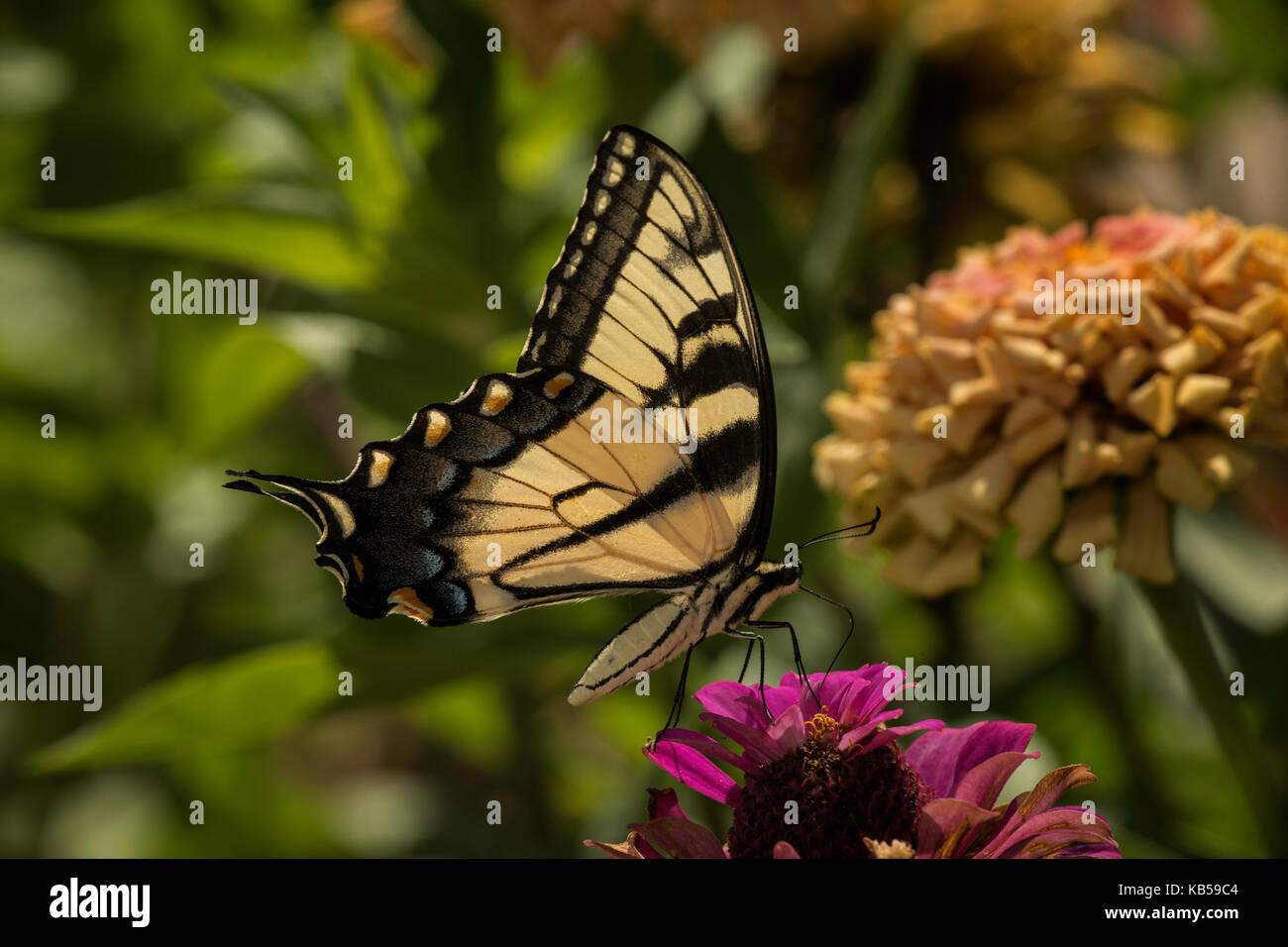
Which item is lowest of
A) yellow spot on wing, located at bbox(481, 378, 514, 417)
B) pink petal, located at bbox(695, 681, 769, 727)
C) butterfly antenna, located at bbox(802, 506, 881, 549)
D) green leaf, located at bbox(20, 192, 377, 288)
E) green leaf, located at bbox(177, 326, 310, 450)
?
pink petal, located at bbox(695, 681, 769, 727)

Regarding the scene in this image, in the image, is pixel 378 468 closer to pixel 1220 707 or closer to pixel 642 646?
pixel 642 646

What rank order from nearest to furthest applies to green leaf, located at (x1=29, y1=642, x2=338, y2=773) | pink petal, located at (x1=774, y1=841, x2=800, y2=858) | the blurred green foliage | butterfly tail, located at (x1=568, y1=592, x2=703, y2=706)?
pink petal, located at (x1=774, y1=841, x2=800, y2=858) < butterfly tail, located at (x1=568, y1=592, x2=703, y2=706) < green leaf, located at (x1=29, y1=642, x2=338, y2=773) < the blurred green foliage

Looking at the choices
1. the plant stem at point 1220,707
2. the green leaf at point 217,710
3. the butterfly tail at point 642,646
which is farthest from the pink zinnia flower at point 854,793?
the green leaf at point 217,710

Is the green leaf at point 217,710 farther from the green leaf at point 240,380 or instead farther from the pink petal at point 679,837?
the pink petal at point 679,837

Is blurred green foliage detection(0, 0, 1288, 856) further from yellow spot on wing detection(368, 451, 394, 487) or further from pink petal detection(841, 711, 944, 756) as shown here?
pink petal detection(841, 711, 944, 756)

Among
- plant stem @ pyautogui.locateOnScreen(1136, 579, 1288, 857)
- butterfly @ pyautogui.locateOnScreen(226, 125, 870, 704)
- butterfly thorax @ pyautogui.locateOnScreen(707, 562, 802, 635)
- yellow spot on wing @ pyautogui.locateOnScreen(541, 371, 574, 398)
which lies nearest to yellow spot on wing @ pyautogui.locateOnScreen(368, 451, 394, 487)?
butterfly @ pyautogui.locateOnScreen(226, 125, 870, 704)

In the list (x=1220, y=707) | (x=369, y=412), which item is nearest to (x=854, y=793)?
(x=1220, y=707)
